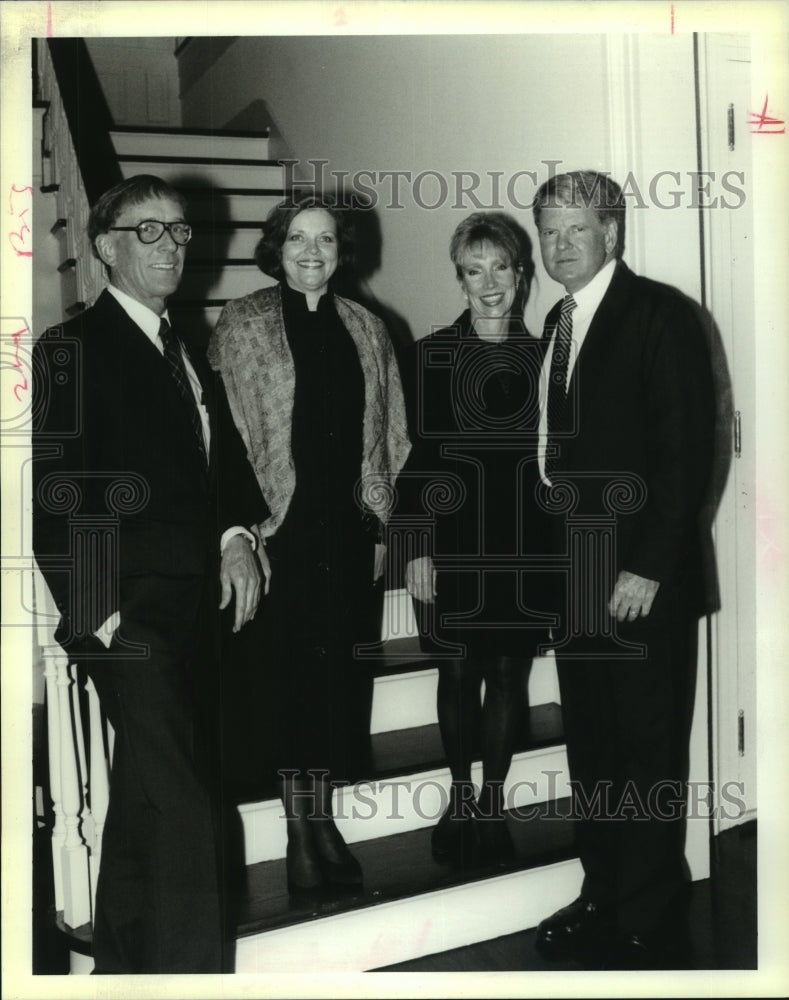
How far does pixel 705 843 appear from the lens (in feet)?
8.46

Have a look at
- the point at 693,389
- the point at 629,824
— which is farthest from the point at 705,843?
the point at 693,389

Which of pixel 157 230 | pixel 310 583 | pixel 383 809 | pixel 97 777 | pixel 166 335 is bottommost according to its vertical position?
pixel 383 809

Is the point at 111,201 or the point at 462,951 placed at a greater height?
the point at 111,201

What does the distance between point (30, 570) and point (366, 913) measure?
3.83 ft

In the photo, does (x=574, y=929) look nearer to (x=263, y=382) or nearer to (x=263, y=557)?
(x=263, y=557)

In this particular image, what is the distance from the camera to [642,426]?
2.44 m

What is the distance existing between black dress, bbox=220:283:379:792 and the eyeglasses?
0.84 ft

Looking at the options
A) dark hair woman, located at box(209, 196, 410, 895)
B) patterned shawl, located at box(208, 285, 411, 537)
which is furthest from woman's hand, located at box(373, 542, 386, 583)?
patterned shawl, located at box(208, 285, 411, 537)

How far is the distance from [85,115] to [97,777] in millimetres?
1591

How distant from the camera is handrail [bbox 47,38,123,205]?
2.39 m

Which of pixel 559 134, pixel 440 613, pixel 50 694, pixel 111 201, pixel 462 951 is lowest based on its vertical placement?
pixel 462 951

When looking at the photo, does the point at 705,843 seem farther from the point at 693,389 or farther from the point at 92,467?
the point at 92,467

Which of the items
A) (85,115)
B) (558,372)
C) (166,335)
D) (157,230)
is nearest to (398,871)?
(558,372)

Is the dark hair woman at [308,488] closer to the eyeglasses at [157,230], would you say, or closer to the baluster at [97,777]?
the eyeglasses at [157,230]
